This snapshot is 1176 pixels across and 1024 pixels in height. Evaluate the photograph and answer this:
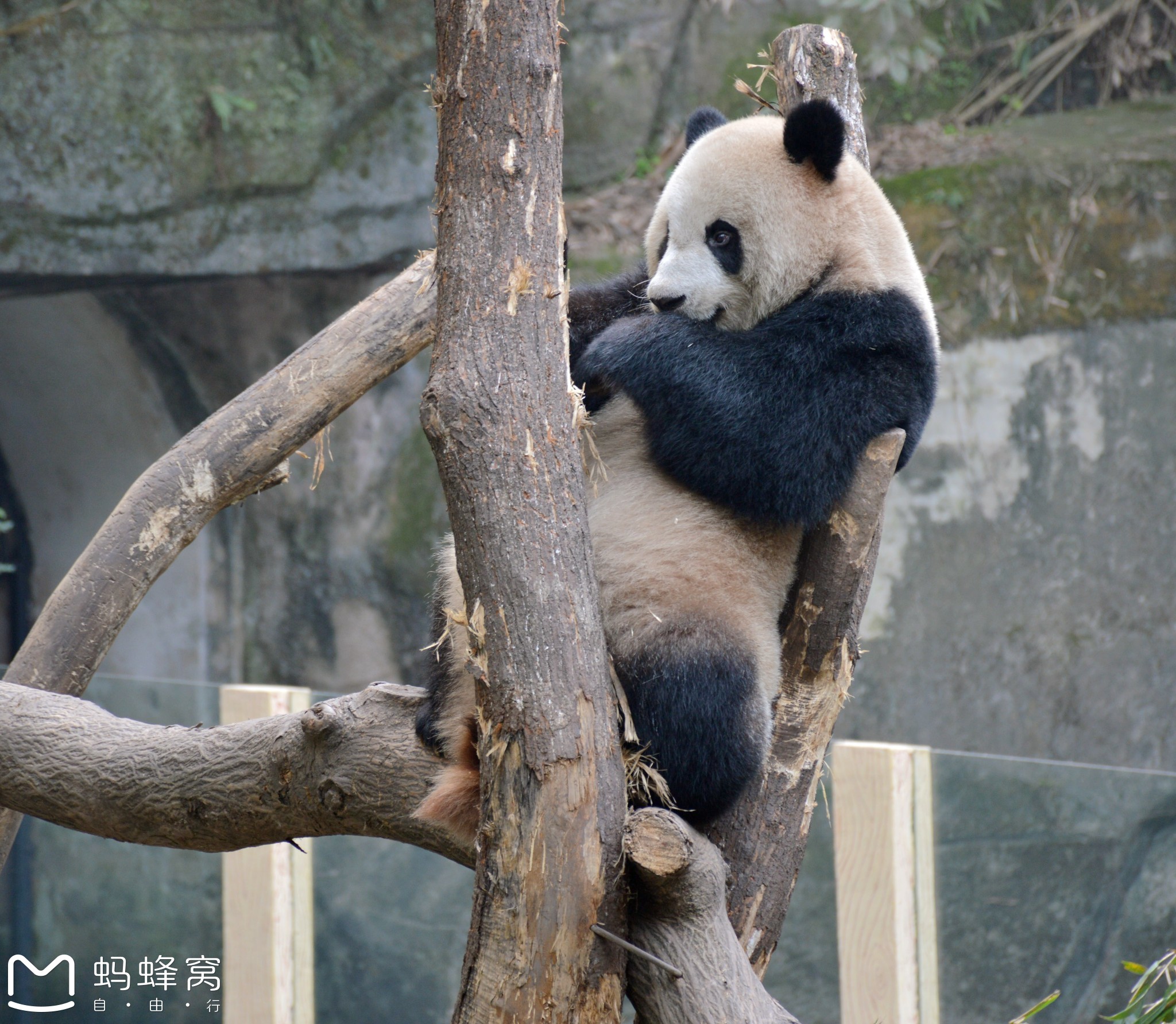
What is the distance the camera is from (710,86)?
5.74 metres

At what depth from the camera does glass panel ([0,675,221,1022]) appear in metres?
3.82

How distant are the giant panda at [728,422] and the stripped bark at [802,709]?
0.04 meters

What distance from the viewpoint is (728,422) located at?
6.62ft

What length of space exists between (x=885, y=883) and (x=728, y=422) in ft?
5.14

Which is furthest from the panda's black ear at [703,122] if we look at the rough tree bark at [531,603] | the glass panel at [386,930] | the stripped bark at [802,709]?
the glass panel at [386,930]

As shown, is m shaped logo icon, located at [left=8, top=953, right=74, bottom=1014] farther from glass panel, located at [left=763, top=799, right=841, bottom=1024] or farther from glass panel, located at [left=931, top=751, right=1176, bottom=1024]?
glass panel, located at [left=931, top=751, right=1176, bottom=1024]

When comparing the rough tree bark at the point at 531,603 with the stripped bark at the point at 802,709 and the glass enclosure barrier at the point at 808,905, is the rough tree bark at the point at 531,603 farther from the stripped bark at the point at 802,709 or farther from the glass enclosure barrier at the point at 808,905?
the glass enclosure barrier at the point at 808,905

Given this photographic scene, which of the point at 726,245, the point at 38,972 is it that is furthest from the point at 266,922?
the point at 726,245

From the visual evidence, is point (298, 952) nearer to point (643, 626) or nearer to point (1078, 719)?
point (643, 626)

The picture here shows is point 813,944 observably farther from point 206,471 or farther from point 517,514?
point 517,514

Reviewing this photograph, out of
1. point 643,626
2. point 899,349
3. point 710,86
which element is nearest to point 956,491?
point 710,86

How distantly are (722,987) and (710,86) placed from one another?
16.3 feet

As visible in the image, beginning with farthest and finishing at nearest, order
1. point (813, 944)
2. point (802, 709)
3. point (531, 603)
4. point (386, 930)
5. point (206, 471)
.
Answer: point (386, 930) < point (813, 944) < point (206, 471) < point (802, 709) < point (531, 603)

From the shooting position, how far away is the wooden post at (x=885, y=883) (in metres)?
3.00
